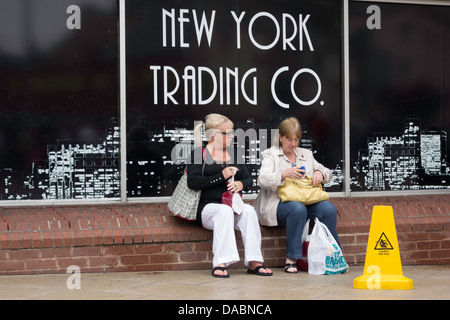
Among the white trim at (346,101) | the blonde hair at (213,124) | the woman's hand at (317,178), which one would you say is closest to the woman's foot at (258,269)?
the woman's hand at (317,178)

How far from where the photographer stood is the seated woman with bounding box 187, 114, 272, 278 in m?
6.82

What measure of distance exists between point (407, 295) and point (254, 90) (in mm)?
3220

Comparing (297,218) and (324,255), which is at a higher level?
(297,218)

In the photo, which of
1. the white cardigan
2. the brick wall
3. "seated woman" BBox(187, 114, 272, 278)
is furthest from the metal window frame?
"seated woman" BBox(187, 114, 272, 278)

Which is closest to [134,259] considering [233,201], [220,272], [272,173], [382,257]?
[220,272]

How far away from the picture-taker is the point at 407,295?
5.93 m

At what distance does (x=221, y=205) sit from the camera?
22.7ft

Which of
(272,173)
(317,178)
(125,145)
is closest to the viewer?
(272,173)

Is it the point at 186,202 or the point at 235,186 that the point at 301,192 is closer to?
the point at 235,186

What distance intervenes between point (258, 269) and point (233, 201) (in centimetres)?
64

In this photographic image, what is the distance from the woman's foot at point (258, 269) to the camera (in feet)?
22.7

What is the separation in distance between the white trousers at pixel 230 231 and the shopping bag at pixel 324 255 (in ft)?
1.58

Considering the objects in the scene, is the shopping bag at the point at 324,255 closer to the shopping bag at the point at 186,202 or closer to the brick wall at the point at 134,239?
the brick wall at the point at 134,239

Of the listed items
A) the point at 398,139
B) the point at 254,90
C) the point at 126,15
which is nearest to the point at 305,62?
the point at 254,90
